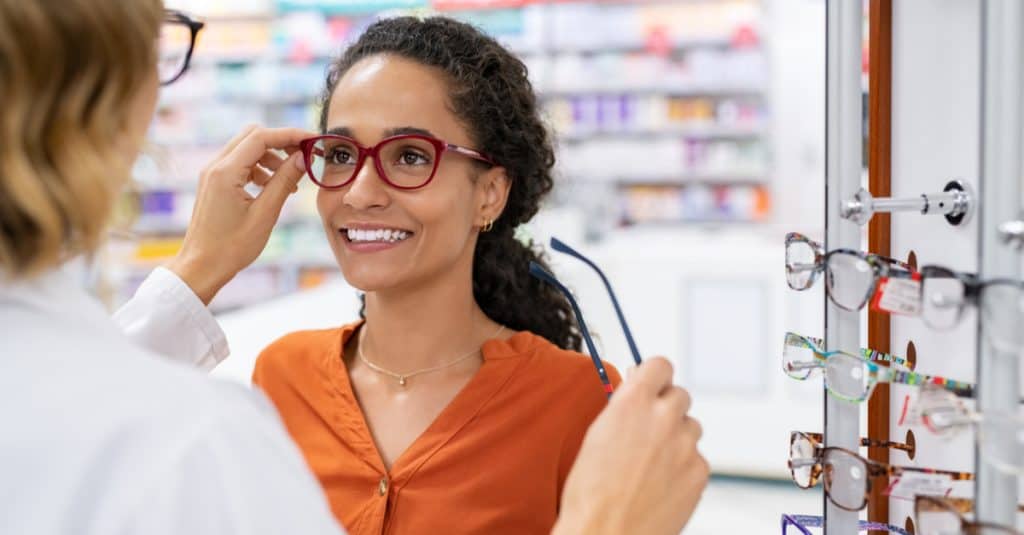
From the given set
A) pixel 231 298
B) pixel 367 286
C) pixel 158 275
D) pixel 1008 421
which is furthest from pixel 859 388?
pixel 231 298

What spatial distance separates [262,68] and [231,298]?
6.35 ft

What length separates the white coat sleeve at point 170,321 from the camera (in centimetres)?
142

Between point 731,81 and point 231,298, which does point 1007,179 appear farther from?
point 231,298

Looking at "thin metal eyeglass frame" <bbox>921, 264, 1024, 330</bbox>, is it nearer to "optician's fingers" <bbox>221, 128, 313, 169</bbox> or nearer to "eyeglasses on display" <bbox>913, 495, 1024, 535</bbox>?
"eyeglasses on display" <bbox>913, 495, 1024, 535</bbox>

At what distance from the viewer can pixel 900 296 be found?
0.85 m

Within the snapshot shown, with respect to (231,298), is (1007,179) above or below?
above

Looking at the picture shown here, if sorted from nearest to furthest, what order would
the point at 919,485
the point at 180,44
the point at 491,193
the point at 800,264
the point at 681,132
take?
1. the point at 919,485
2. the point at 800,264
3. the point at 180,44
4. the point at 491,193
5. the point at 681,132

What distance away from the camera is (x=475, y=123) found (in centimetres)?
162

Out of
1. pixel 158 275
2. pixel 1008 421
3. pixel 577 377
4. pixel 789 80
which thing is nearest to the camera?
pixel 1008 421

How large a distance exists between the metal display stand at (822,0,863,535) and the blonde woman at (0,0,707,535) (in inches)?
23.6

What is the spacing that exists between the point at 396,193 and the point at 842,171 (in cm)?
71

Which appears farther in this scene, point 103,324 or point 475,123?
point 475,123

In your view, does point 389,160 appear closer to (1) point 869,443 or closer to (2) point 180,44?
(2) point 180,44

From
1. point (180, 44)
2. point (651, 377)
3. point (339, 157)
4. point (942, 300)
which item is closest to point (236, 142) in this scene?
point (339, 157)
